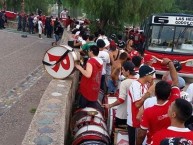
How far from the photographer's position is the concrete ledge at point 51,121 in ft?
13.2

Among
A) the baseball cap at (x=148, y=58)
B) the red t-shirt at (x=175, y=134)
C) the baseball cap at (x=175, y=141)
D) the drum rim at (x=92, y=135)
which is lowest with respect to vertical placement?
the baseball cap at (x=148, y=58)

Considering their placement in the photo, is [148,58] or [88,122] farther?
[148,58]

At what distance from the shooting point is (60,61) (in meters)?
6.73

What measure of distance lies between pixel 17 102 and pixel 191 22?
8.01 m

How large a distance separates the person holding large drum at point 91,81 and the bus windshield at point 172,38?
802cm

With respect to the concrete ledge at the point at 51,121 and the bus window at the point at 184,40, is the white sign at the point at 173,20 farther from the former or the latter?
the concrete ledge at the point at 51,121

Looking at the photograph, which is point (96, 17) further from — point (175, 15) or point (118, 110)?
point (118, 110)

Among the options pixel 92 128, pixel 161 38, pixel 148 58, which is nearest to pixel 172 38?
pixel 161 38

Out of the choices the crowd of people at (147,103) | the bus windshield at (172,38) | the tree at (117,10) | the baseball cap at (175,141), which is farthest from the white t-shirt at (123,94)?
the tree at (117,10)

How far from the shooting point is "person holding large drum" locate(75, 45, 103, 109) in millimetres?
6363

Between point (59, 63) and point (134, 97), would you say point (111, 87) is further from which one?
point (134, 97)

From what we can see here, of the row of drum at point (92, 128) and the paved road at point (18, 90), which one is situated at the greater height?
the row of drum at point (92, 128)

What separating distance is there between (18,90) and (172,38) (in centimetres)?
713

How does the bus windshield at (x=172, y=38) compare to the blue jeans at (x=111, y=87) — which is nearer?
the blue jeans at (x=111, y=87)
